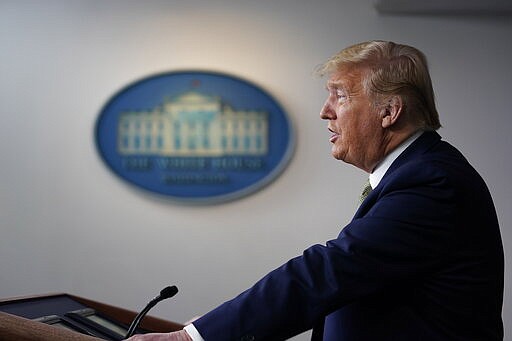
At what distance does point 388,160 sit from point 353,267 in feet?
1.17

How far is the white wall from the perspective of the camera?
2.89 meters

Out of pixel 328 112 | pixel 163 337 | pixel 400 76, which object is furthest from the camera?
pixel 328 112

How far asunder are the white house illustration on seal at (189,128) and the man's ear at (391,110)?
1.66 metres

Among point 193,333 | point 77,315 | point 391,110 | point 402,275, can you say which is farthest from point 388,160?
point 77,315

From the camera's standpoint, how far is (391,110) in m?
1.32

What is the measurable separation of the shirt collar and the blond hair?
0.12 ft

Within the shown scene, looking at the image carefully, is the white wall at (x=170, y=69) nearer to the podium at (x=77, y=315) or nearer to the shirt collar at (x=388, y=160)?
the podium at (x=77, y=315)

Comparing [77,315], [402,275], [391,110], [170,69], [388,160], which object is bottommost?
[77,315]

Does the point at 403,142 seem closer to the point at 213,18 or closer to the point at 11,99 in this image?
the point at 213,18

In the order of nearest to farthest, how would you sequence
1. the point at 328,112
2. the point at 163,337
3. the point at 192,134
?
the point at 163,337
the point at 328,112
the point at 192,134

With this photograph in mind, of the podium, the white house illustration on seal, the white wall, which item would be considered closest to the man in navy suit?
the podium

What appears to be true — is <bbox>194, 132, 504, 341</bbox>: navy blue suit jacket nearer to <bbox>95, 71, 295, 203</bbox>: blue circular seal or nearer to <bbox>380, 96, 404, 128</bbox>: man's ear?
<bbox>380, 96, 404, 128</bbox>: man's ear

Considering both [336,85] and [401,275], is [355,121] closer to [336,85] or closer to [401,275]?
[336,85]

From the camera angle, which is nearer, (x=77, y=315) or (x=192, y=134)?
(x=77, y=315)
